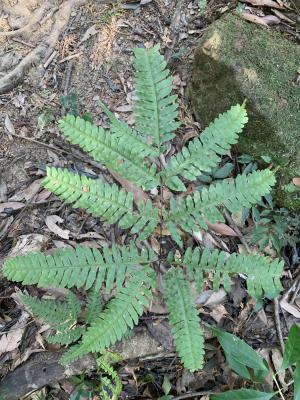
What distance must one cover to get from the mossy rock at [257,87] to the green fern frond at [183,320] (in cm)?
123

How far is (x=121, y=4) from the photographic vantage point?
411 cm

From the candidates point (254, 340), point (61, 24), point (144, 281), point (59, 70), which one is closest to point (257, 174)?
point (144, 281)

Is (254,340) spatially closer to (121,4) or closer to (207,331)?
(207,331)

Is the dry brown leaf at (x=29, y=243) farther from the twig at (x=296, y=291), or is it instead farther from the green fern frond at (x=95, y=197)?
the twig at (x=296, y=291)

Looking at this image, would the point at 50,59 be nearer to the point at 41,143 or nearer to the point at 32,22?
the point at 32,22

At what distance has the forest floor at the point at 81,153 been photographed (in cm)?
288

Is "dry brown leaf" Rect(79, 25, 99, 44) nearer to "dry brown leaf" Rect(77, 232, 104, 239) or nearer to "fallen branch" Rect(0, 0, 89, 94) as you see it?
"fallen branch" Rect(0, 0, 89, 94)

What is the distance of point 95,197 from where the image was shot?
231 centimetres

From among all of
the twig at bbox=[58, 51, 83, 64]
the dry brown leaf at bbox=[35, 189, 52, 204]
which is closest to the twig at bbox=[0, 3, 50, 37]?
the twig at bbox=[58, 51, 83, 64]

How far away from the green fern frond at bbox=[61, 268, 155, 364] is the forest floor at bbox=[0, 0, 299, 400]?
58 cm

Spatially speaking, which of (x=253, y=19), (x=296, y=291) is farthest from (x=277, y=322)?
(x=253, y=19)

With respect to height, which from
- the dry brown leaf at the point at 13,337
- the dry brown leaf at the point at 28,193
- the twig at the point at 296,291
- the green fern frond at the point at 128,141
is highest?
the green fern frond at the point at 128,141

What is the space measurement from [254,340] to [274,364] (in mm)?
188

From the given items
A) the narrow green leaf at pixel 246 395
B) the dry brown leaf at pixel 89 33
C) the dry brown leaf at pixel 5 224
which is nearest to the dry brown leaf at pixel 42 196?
the dry brown leaf at pixel 5 224
